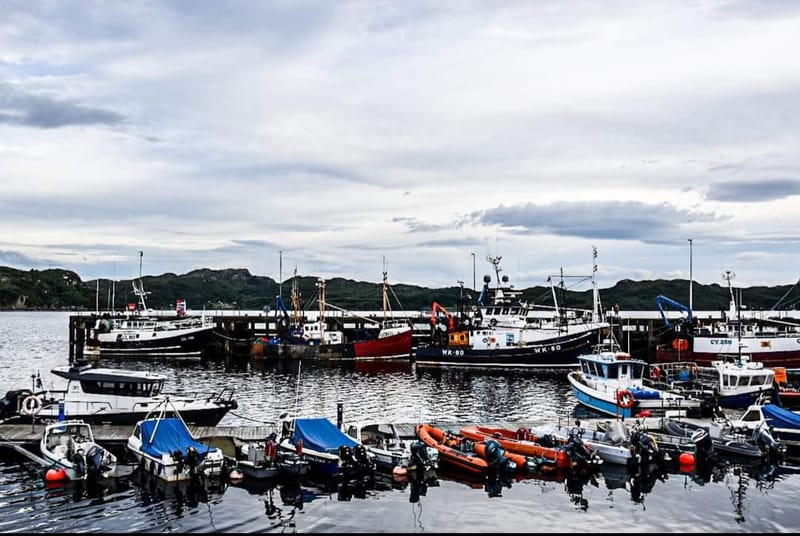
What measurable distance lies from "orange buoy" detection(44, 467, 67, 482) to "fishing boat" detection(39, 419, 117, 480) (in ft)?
0.40

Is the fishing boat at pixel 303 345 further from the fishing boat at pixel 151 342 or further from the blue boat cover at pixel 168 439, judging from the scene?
the blue boat cover at pixel 168 439

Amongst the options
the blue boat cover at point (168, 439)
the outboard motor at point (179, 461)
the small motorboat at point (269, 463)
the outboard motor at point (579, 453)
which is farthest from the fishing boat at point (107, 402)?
the outboard motor at point (579, 453)

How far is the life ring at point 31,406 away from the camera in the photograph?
34.4 meters

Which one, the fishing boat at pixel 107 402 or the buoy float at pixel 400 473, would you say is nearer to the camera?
the buoy float at pixel 400 473

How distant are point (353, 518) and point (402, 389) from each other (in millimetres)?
35983

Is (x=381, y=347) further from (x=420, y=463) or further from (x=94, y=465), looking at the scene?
(x=94, y=465)

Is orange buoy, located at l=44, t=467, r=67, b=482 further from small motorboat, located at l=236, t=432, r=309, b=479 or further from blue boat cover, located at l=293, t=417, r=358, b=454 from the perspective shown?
blue boat cover, located at l=293, t=417, r=358, b=454

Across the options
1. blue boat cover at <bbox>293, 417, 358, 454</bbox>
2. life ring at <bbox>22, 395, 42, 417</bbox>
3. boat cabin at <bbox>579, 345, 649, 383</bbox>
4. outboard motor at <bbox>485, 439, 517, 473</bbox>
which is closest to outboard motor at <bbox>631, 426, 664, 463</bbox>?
outboard motor at <bbox>485, 439, 517, 473</bbox>

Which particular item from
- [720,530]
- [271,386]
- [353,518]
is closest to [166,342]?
[271,386]

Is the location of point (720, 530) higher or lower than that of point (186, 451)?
lower

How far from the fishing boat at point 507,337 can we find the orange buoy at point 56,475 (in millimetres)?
52919

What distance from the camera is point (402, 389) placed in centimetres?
6050

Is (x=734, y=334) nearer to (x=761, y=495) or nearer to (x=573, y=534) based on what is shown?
(x=761, y=495)

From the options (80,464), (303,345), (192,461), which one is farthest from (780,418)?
(303,345)
